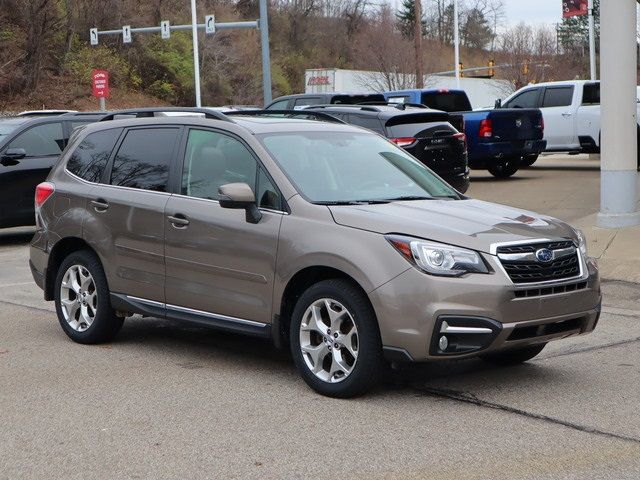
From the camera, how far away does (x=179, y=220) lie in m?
7.45

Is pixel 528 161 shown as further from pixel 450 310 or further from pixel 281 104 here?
pixel 450 310

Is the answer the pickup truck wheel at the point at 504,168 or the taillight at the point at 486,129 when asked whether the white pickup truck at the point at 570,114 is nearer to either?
the pickup truck wheel at the point at 504,168

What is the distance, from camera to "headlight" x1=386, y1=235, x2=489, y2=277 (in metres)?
6.16

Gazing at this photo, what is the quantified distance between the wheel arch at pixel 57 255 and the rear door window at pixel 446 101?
1702 cm

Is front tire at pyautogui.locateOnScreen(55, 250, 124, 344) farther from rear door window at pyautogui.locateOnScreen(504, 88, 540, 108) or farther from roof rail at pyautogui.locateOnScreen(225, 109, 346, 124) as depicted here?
rear door window at pyautogui.locateOnScreen(504, 88, 540, 108)

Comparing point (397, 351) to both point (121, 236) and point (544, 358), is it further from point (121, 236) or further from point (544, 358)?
point (121, 236)

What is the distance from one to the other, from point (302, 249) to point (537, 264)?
141 cm

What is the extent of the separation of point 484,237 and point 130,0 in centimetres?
5744

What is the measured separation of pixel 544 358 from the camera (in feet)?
25.2

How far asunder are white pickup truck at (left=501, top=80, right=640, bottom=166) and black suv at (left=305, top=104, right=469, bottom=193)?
307 inches

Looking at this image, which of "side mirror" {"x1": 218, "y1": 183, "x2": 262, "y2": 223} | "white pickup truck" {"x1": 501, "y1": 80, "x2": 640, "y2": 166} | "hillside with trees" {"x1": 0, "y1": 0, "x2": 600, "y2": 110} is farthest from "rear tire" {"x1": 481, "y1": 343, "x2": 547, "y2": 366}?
"hillside with trees" {"x1": 0, "y1": 0, "x2": 600, "y2": 110}

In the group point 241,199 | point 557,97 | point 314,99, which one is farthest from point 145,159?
point 557,97

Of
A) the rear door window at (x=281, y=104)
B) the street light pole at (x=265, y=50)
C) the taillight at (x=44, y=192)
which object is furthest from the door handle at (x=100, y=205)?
the street light pole at (x=265, y=50)

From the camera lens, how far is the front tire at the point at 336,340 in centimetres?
629
